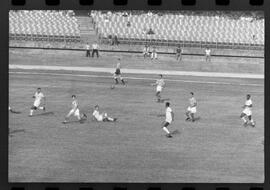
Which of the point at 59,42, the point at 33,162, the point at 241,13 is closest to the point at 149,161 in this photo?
the point at 33,162

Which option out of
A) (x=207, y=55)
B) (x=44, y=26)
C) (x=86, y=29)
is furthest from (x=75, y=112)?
(x=86, y=29)

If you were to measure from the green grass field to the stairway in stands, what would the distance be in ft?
35.4

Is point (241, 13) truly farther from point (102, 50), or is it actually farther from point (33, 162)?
point (33, 162)

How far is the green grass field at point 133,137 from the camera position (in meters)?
26.2

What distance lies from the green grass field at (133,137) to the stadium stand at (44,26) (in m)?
9.25

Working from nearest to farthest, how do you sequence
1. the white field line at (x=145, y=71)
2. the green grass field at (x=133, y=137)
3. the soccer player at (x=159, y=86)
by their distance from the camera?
the green grass field at (x=133, y=137), the soccer player at (x=159, y=86), the white field line at (x=145, y=71)

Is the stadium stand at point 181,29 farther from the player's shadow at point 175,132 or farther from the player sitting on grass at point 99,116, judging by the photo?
the player's shadow at point 175,132

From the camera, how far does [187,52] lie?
51.9m

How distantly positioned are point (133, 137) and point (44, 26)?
985 inches

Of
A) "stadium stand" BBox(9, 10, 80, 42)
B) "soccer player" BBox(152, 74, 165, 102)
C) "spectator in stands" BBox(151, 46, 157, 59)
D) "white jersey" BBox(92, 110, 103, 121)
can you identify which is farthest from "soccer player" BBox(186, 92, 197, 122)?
"stadium stand" BBox(9, 10, 80, 42)

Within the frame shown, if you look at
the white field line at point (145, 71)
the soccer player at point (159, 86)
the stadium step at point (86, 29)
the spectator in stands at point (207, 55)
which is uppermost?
the stadium step at point (86, 29)

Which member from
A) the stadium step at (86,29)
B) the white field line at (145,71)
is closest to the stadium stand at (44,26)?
the stadium step at (86,29)

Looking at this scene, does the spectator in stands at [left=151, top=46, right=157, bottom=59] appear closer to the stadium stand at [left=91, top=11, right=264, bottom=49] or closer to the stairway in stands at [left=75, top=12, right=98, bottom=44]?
the stadium stand at [left=91, top=11, right=264, bottom=49]

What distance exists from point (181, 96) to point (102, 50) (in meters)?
11.8
